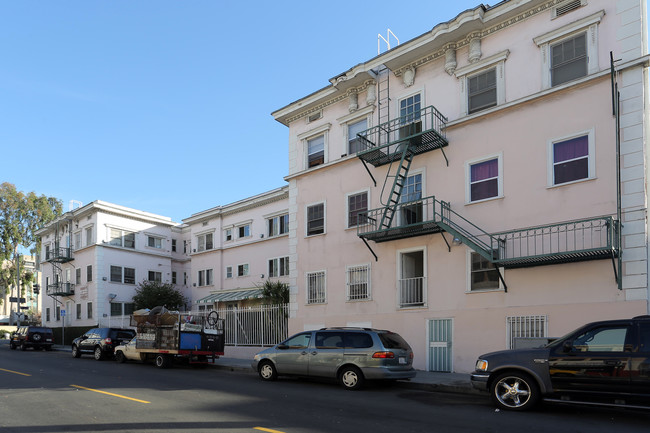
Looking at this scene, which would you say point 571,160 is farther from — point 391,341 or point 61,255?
point 61,255

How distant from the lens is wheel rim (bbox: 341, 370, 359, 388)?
13609mm

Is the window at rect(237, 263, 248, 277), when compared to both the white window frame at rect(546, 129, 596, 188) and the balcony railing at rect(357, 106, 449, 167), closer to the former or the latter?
the balcony railing at rect(357, 106, 449, 167)

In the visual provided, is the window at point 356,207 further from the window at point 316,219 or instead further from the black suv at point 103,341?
the black suv at point 103,341

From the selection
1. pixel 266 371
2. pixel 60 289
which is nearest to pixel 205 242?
pixel 60 289

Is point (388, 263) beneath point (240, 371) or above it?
above

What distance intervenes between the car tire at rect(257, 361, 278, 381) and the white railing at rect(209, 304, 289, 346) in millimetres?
7956

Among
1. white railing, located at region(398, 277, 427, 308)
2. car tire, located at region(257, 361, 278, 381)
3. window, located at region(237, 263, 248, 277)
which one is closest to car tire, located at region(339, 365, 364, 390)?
car tire, located at region(257, 361, 278, 381)

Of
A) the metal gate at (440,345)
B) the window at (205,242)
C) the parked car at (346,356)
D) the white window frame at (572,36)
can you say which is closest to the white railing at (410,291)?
the metal gate at (440,345)

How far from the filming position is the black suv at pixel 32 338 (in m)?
34.2

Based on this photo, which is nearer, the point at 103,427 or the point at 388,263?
the point at 103,427

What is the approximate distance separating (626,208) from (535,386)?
6.77 meters

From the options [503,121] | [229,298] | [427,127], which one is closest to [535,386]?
[503,121]

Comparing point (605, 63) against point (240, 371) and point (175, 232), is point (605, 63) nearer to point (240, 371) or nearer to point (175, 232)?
point (240, 371)

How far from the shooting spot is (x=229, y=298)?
110 ft
